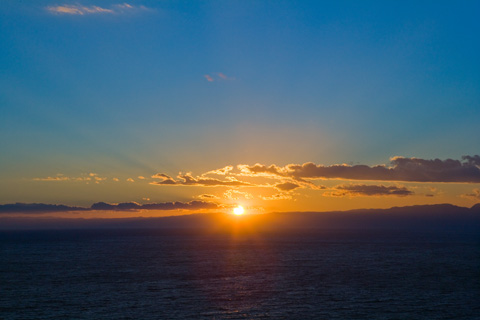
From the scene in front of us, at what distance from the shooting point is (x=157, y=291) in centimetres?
7775

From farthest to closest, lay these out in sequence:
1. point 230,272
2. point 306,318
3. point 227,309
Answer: point 230,272, point 227,309, point 306,318

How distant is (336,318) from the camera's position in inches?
2327

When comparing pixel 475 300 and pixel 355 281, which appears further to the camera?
pixel 355 281

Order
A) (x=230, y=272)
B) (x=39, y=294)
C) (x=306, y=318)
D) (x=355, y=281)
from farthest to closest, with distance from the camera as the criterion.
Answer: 1. (x=230, y=272)
2. (x=355, y=281)
3. (x=39, y=294)
4. (x=306, y=318)

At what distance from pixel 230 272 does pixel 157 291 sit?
2769 cm

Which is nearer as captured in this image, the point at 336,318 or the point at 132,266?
the point at 336,318

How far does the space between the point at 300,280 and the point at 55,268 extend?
208 feet

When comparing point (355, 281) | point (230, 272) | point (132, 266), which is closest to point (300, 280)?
point (355, 281)

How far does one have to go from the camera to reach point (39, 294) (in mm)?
75875

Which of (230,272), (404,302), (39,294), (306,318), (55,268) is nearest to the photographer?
(306,318)

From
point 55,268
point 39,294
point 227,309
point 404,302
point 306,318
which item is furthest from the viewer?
point 55,268

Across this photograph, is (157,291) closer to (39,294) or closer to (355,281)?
(39,294)

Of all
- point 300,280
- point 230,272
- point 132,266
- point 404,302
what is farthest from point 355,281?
point 132,266

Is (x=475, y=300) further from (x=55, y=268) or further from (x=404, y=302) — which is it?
(x=55, y=268)
